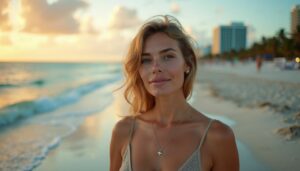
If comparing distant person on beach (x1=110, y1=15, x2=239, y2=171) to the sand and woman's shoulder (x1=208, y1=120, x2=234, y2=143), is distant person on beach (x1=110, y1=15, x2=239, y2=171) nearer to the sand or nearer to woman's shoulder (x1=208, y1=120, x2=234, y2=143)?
woman's shoulder (x1=208, y1=120, x2=234, y2=143)

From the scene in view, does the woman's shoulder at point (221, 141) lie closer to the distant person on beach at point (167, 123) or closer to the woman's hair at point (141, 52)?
the distant person on beach at point (167, 123)

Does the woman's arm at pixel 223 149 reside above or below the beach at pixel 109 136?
above

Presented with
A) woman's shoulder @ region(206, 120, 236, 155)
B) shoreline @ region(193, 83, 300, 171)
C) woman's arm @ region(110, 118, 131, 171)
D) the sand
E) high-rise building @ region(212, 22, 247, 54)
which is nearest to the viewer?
woman's shoulder @ region(206, 120, 236, 155)

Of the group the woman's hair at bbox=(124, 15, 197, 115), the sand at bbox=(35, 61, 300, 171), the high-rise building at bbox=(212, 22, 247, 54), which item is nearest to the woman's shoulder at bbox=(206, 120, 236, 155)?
the woman's hair at bbox=(124, 15, 197, 115)

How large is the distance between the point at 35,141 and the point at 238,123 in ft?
15.3

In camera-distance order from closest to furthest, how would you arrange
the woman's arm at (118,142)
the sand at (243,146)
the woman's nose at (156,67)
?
the woman's nose at (156,67) → the woman's arm at (118,142) → the sand at (243,146)

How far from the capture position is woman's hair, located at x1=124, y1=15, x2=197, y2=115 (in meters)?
2.02

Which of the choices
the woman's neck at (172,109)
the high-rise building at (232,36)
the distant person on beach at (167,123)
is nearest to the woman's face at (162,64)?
the distant person on beach at (167,123)

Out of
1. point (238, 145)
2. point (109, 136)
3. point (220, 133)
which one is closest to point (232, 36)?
point (109, 136)

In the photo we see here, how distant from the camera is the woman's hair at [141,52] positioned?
6.64 feet

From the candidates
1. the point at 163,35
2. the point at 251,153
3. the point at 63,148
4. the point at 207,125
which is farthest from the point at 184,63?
the point at 63,148

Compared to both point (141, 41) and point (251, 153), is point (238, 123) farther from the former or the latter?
point (141, 41)

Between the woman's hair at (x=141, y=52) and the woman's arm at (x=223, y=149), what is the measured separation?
528 millimetres

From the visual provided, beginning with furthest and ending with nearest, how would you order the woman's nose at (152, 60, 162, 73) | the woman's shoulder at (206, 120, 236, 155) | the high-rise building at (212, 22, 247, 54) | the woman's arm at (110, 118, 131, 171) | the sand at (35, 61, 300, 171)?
the high-rise building at (212, 22, 247, 54) < the sand at (35, 61, 300, 171) < the woman's arm at (110, 118, 131, 171) < the woman's nose at (152, 60, 162, 73) < the woman's shoulder at (206, 120, 236, 155)
